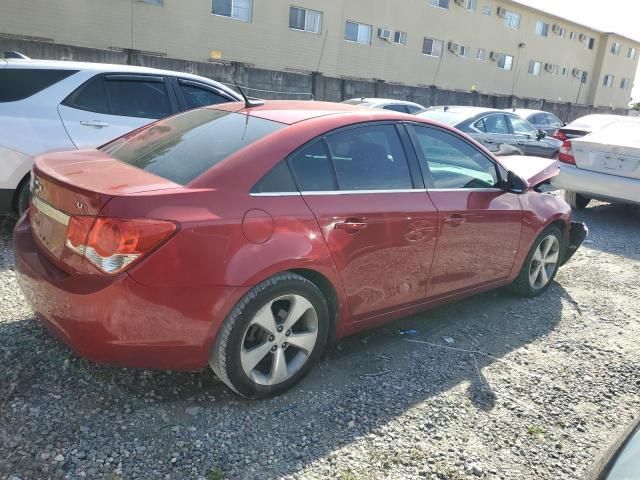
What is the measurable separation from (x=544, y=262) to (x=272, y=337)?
2940mm

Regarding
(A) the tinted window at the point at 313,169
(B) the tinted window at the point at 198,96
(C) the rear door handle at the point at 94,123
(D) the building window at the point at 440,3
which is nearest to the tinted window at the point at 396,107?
(B) the tinted window at the point at 198,96

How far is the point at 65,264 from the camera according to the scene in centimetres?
252

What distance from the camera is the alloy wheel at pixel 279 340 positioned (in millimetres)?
2721

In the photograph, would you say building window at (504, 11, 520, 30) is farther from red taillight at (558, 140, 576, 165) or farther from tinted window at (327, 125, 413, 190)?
tinted window at (327, 125, 413, 190)

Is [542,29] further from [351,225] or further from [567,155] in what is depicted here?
[351,225]

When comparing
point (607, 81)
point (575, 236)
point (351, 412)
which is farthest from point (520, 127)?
point (607, 81)

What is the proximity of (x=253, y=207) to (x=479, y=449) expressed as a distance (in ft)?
5.45

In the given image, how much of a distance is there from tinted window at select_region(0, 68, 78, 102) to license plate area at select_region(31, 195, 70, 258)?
2298mm

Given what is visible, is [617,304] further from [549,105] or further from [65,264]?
[549,105]

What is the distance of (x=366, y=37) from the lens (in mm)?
24078

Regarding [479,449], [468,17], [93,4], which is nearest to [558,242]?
[479,449]

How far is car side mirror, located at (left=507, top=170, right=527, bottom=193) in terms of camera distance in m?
4.02

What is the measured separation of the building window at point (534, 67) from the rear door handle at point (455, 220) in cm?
3462

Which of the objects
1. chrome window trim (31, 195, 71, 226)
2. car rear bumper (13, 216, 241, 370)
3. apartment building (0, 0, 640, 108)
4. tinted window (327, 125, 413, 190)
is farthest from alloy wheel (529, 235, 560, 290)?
apartment building (0, 0, 640, 108)
